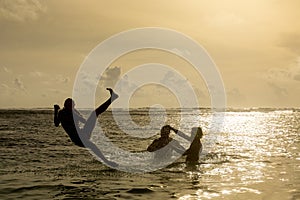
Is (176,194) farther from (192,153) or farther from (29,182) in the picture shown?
(192,153)

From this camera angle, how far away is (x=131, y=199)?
14.7 m

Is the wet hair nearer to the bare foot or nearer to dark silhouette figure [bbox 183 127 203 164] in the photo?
the bare foot

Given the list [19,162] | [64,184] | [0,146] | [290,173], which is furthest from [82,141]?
[0,146]

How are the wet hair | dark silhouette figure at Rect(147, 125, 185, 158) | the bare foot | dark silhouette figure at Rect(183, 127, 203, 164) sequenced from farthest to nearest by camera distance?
dark silhouette figure at Rect(183, 127, 203, 164), dark silhouette figure at Rect(147, 125, 185, 158), the wet hair, the bare foot

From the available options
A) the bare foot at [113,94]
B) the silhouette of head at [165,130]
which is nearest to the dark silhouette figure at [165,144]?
the silhouette of head at [165,130]

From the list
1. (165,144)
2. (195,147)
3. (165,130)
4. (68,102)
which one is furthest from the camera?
(195,147)

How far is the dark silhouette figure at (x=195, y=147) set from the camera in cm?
2367

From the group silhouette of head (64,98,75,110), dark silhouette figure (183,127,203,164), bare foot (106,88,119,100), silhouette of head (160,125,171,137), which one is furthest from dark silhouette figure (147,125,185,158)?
bare foot (106,88,119,100)

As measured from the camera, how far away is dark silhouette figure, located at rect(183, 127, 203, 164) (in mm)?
23672

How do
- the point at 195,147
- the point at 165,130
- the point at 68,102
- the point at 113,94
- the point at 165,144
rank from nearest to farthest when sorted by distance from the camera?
the point at 113,94 < the point at 68,102 < the point at 165,130 < the point at 165,144 < the point at 195,147

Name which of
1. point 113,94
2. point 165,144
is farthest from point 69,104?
point 165,144

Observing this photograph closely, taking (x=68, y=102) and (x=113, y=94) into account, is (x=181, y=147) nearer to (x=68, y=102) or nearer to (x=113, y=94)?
(x=68, y=102)

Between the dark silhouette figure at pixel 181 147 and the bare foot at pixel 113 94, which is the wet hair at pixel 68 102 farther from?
the dark silhouette figure at pixel 181 147

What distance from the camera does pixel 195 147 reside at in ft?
79.0
